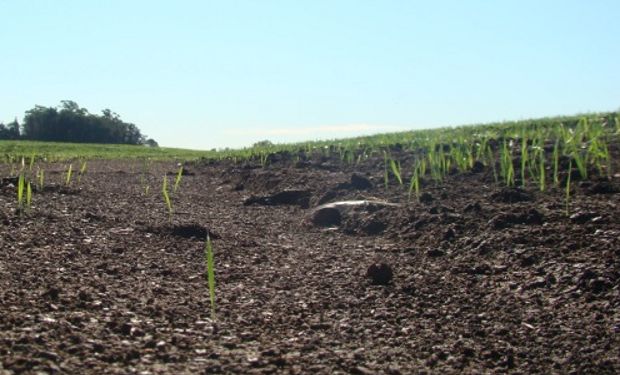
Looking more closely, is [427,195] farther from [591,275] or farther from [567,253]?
[591,275]

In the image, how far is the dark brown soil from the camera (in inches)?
85.2

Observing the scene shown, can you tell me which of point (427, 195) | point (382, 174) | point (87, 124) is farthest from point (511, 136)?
point (87, 124)

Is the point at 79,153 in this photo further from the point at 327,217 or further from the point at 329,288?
the point at 329,288

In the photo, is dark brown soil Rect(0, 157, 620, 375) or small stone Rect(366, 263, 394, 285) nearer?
dark brown soil Rect(0, 157, 620, 375)

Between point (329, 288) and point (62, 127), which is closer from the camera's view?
point (329, 288)

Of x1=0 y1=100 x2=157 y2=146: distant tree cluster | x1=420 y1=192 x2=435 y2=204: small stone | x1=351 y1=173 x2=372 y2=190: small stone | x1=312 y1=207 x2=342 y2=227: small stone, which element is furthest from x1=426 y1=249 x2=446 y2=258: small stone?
x1=0 y1=100 x2=157 y2=146: distant tree cluster

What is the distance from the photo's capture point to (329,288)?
3230 millimetres

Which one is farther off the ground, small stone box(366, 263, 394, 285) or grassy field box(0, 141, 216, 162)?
grassy field box(0, 141, 216, 162)

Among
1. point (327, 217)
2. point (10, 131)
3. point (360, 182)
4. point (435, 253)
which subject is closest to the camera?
point (435, 253)

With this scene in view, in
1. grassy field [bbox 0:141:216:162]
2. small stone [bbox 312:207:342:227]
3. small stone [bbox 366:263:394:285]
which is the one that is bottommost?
small stone [bbox 366:263:394:285]

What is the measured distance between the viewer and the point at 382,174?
758 centimetres

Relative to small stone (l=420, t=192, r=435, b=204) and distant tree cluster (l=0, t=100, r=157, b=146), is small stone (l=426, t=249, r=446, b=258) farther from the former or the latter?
distant tree cluster (l=0, t=100, r=157, b=146)

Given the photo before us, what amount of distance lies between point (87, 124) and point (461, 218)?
48.6 m

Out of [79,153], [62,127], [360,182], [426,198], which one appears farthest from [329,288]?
[62,127]
